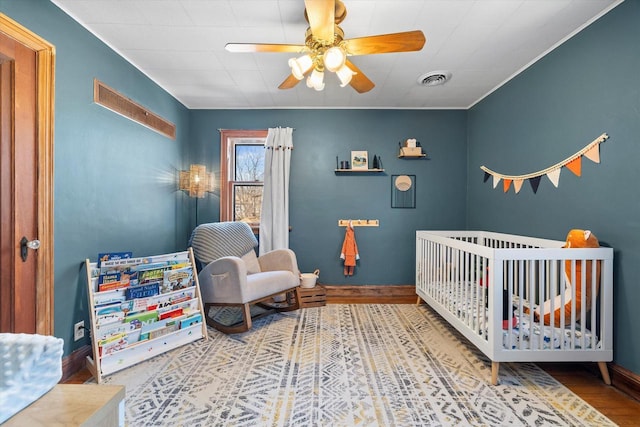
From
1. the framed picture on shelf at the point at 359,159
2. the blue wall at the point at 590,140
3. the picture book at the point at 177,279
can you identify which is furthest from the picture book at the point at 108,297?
the blue wall at the point at 590,140

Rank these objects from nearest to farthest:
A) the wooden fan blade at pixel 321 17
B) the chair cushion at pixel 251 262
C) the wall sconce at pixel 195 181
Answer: the wooden fan blade at pixel 321 17 → the chair cushion at pixel 251 262 → the wall sconce at pixel 195 181

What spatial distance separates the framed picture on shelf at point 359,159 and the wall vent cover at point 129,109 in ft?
A: 6.45

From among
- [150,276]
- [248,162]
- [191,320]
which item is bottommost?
[191,320]

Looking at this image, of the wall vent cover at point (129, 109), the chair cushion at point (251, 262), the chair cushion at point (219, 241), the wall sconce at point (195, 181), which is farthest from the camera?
the wall sconce at point (195, 181)

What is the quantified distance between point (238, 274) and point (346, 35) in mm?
1943

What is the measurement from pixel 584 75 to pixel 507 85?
847 mm

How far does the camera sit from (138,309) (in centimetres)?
205

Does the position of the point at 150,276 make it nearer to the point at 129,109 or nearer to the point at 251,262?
the point at 251,262

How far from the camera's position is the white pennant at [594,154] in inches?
73.2

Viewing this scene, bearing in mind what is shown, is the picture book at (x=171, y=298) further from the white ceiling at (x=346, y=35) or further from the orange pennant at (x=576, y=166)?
the orange pennant at (x=576, y=166)

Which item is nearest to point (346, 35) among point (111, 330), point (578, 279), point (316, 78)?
point (316, 78)

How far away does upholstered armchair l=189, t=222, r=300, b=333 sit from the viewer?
2.46m

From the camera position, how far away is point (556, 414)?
1.49m

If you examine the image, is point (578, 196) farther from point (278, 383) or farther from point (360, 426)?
point (278, 383)
